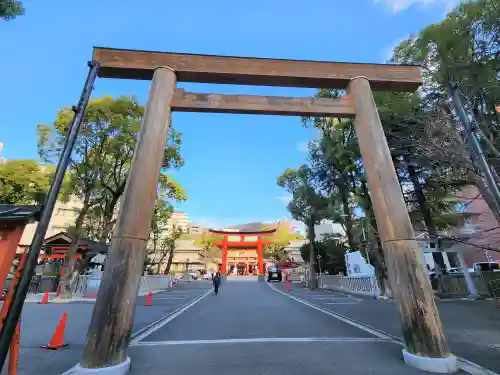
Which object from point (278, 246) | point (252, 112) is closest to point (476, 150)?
point (252, 112)

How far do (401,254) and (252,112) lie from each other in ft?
12.2

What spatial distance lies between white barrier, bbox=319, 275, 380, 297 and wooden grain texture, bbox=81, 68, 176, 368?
583 inches

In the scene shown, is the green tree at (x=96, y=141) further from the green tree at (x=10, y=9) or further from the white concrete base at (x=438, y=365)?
the white concrete base at (x=438, y=365)

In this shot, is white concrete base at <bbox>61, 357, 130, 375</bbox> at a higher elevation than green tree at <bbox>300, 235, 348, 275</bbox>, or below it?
below

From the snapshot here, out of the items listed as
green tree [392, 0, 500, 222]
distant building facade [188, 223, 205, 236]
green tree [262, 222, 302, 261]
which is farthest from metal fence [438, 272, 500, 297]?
distant building facade [188, 223, 205, 236]

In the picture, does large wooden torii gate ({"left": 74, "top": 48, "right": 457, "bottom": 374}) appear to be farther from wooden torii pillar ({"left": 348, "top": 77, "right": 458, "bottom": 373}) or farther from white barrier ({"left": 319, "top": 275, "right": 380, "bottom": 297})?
white barrier ({"left": 319, "top": 275, "right": 380, "bottom": 297})

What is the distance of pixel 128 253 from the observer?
3.95m

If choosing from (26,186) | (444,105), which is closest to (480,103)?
(444,105)

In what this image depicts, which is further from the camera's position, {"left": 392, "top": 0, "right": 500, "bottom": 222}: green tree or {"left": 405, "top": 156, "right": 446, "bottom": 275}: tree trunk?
{"left": 405, "top": 156, "right": 446, "bottom": 275}: tree trunk

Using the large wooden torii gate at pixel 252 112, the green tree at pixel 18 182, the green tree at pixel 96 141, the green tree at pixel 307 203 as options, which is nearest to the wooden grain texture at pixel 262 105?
the large wooden torii gate at pixel 252 112

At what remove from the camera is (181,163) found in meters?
19.2

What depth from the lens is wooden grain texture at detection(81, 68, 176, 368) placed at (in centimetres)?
357

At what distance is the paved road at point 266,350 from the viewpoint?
3918 mm

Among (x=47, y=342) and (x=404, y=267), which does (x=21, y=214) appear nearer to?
(x=47, y=342)
